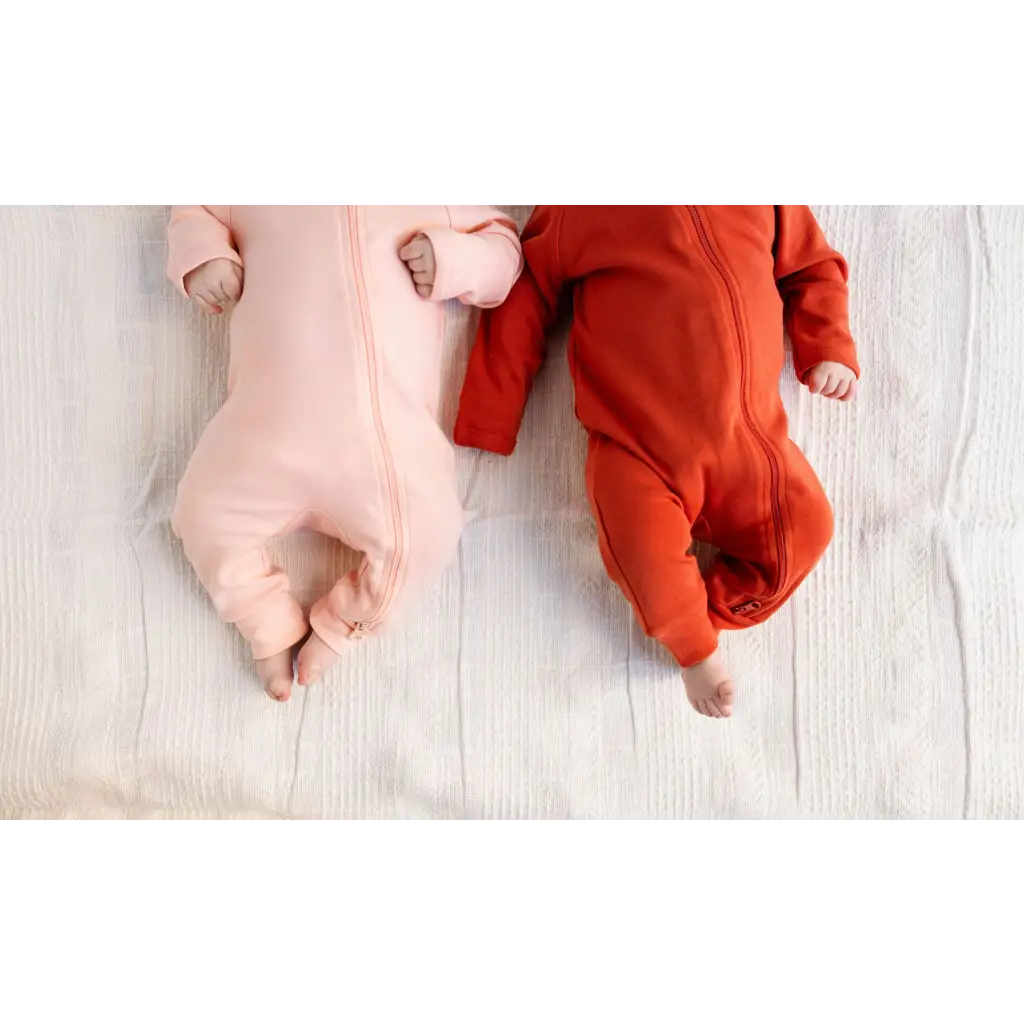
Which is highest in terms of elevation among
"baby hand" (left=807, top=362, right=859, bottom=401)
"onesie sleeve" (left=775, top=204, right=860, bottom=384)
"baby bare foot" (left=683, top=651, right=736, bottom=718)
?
"onesie sleeve" (left=775, top=204, right=860, bottom=384)

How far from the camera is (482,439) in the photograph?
3.26 feet

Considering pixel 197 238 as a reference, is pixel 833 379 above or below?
below

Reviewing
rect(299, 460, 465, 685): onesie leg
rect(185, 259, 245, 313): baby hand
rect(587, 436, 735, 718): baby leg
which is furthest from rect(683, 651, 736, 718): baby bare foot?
rect(185, 259, 245, 313): baby hand

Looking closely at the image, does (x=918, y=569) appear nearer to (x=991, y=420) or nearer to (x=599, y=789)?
(x=991, y=420)

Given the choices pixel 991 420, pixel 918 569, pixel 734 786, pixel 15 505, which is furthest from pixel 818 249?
pixel 15 505

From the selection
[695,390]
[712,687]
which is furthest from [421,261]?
[712,687]

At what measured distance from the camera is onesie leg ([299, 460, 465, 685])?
94 centimetres

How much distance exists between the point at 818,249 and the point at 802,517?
0.31m

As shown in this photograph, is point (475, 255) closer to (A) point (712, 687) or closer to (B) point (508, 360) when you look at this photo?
(B) point (508, 360)

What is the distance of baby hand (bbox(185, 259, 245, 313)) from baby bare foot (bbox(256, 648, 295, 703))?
0.41 metres

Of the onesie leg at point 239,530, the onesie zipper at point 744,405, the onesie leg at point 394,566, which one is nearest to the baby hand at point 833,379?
the onesie zipper at point 744,405

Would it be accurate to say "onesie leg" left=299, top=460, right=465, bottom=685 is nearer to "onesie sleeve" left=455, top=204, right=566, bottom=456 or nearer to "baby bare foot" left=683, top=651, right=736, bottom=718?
"onesie sleeve" left=455, top=204, right=566, bottom=456

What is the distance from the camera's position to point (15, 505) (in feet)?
3.30

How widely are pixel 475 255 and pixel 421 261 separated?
6 centimetres
